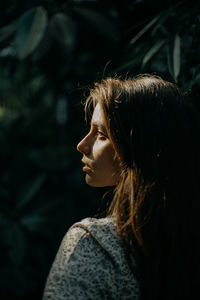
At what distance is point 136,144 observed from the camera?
2.46 feet

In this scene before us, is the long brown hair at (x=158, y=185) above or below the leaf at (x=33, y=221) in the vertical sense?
above

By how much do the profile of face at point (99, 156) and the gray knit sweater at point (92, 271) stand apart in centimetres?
12

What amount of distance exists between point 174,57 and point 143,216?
510 millimetres

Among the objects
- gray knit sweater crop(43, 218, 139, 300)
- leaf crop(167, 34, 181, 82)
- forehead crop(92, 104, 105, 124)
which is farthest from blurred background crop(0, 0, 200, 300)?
gray knit sweater crop(43, 218, 139, 300)

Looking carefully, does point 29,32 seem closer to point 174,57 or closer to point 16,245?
point 174,57

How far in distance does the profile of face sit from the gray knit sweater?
12 centimetres

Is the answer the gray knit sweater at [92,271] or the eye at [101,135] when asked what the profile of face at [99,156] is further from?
the gray knit sweater at [92,271]

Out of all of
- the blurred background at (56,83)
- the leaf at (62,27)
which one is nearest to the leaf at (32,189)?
the blurred background at (56,83)

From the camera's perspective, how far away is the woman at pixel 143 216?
2.32 ft

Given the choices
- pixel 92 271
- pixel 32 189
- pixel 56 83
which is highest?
pixel 56 83

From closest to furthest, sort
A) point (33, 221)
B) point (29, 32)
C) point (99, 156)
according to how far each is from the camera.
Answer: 1. point (99, 156)
2. point (29, 32)
3. point (33, 221)

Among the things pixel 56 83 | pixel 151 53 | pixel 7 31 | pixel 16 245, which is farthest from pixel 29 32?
pixel 16 245

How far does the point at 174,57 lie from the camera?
1049mm

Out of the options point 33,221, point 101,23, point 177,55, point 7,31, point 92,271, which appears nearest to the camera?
point 92,271
